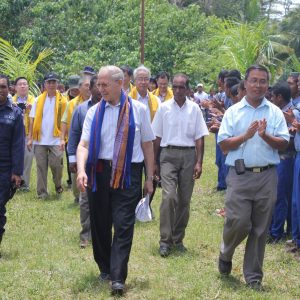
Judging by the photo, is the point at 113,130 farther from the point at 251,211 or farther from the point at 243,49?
the point at 243,49

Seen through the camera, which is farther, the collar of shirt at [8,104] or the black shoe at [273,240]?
the black shoe at [273,240]

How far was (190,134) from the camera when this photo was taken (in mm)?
7676

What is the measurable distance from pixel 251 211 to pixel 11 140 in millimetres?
2917

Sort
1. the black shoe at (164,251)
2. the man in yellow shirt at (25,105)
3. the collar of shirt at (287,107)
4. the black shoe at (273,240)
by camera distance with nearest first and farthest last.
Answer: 1. the black shoe at (164,251)
2. the collar of shirt at (287,107)
3. the black shoe at (273,240)
4. the man in yellow shirt at (25,105)

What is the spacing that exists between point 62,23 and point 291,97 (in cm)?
1924

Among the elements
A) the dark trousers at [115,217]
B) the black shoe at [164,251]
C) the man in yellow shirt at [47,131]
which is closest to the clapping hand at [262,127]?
the dark trousers at [115,217]

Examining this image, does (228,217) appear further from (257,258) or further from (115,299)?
(115,299)

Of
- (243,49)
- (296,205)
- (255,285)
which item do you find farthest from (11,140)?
(243,49)

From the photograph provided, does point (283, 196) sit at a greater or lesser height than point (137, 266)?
greater

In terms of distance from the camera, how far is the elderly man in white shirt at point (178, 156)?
7.57 m

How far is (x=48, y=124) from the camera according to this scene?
1140cm

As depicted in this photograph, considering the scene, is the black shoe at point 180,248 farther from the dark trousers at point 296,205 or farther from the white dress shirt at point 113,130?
the white dress shirt at point 113,130

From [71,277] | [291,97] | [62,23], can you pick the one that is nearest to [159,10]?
[62,23]

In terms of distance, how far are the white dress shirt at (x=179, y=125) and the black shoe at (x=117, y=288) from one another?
7.30ft
